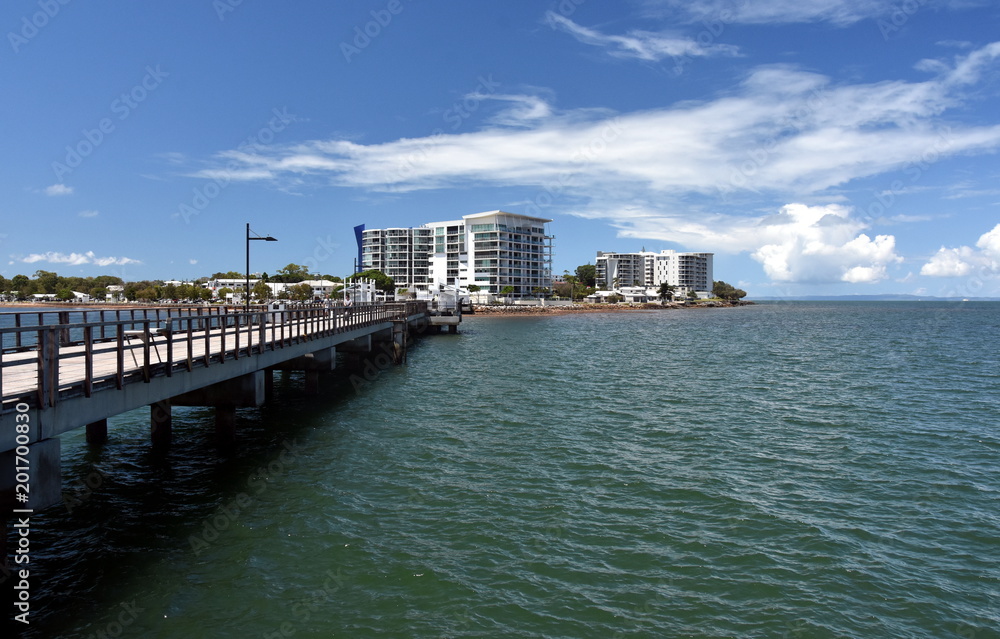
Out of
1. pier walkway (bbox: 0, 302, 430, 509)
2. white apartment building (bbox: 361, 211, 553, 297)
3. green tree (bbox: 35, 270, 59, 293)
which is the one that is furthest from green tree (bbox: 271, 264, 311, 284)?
pier walkway (bbox: 0, 302, 430, 509)

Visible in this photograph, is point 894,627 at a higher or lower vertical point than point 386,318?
lower

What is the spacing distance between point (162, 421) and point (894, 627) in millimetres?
20140

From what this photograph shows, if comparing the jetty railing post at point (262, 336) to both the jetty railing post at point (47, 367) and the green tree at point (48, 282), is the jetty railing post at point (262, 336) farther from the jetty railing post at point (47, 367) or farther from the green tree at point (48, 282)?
the green tree at point (48, 282)

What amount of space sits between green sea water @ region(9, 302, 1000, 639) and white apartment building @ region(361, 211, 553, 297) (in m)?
145

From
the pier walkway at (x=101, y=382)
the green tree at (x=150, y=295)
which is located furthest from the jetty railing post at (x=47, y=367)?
the green tree at (x=150, y=295)

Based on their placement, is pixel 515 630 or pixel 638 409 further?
pixel 638 409

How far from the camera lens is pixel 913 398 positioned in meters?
31.1

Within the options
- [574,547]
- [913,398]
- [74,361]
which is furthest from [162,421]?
[913,398]

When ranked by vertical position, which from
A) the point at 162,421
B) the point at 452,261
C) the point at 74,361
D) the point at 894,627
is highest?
the point at 452,261

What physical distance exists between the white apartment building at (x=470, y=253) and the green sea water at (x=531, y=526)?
145m

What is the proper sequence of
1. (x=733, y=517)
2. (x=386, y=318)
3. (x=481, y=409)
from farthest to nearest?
1. (x=386, y=318)
2. (x=481, y=409)
3. (x=733, y=517)

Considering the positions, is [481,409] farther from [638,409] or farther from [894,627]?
[894,627]

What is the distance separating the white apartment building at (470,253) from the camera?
174m

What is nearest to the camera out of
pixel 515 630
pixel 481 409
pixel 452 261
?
pixel 515 630
